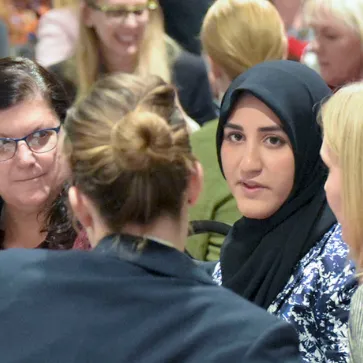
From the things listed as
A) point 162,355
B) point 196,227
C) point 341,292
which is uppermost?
point 162,355

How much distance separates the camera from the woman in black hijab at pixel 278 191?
1692 millimetres

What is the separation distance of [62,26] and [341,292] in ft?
7.19

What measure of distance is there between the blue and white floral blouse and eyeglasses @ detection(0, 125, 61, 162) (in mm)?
707

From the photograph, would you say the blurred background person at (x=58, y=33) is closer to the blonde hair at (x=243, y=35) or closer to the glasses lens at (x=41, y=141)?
the blonde hair at (x=243, y=35)

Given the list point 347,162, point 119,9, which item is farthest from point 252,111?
point 119,9

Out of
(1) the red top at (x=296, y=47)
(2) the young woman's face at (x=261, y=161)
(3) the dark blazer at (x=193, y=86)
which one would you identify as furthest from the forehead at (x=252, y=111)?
(1) the red top at (x=296, y=47)

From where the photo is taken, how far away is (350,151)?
143 cm

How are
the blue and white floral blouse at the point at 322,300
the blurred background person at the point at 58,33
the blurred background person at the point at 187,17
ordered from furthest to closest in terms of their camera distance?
the blurred background person at the point at 187,17, the blurred background person at the point at 58,33, the blue and white floral blouse at the point at 322,300

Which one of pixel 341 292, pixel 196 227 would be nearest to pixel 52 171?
pixel 196 227

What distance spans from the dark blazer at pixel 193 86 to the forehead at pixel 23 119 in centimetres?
119

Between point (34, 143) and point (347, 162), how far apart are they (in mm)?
887

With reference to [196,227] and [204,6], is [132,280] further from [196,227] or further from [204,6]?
[204,6]

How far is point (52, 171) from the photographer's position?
2072 millimetres

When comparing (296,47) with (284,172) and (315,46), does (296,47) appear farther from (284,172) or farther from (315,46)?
(284,172)
